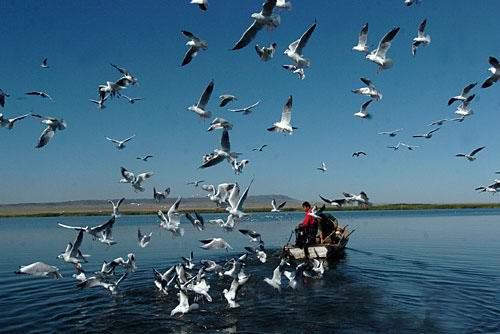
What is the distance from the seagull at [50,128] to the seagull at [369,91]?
908 centimetres

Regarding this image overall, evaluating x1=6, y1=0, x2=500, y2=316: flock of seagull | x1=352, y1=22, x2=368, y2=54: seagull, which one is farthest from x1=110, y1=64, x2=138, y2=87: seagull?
x1=352, y1=22, x2=368, y2=54: seagull

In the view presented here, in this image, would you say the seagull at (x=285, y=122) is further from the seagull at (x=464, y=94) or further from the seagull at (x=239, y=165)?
the seagull at (x=464, y=94)

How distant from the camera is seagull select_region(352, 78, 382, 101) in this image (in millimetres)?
15578

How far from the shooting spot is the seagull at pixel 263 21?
1030 centimetres

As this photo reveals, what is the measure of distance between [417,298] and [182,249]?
24.0m

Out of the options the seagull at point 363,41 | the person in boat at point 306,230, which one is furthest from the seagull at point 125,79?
the person in boat at point 306,230

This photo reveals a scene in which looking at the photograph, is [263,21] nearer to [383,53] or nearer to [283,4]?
[283,4]

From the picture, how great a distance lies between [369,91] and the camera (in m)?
15.7

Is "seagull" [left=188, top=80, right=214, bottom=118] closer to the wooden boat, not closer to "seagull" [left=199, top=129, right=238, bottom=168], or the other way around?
"seagull" [left=199, top=129, right=238, bottom=168]

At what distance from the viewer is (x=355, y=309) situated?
56.3 ft

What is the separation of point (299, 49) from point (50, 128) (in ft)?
23.7

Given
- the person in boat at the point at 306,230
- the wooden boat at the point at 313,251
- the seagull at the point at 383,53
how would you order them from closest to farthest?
1. the seagull at the point at 383,53
2. the person in boat at the point at 306,230
3. the wooden boat at the point at 313,251

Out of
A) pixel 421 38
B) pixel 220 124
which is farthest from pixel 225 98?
pixel 421 38

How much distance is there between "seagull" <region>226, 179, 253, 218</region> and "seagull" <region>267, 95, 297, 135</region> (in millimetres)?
1995
